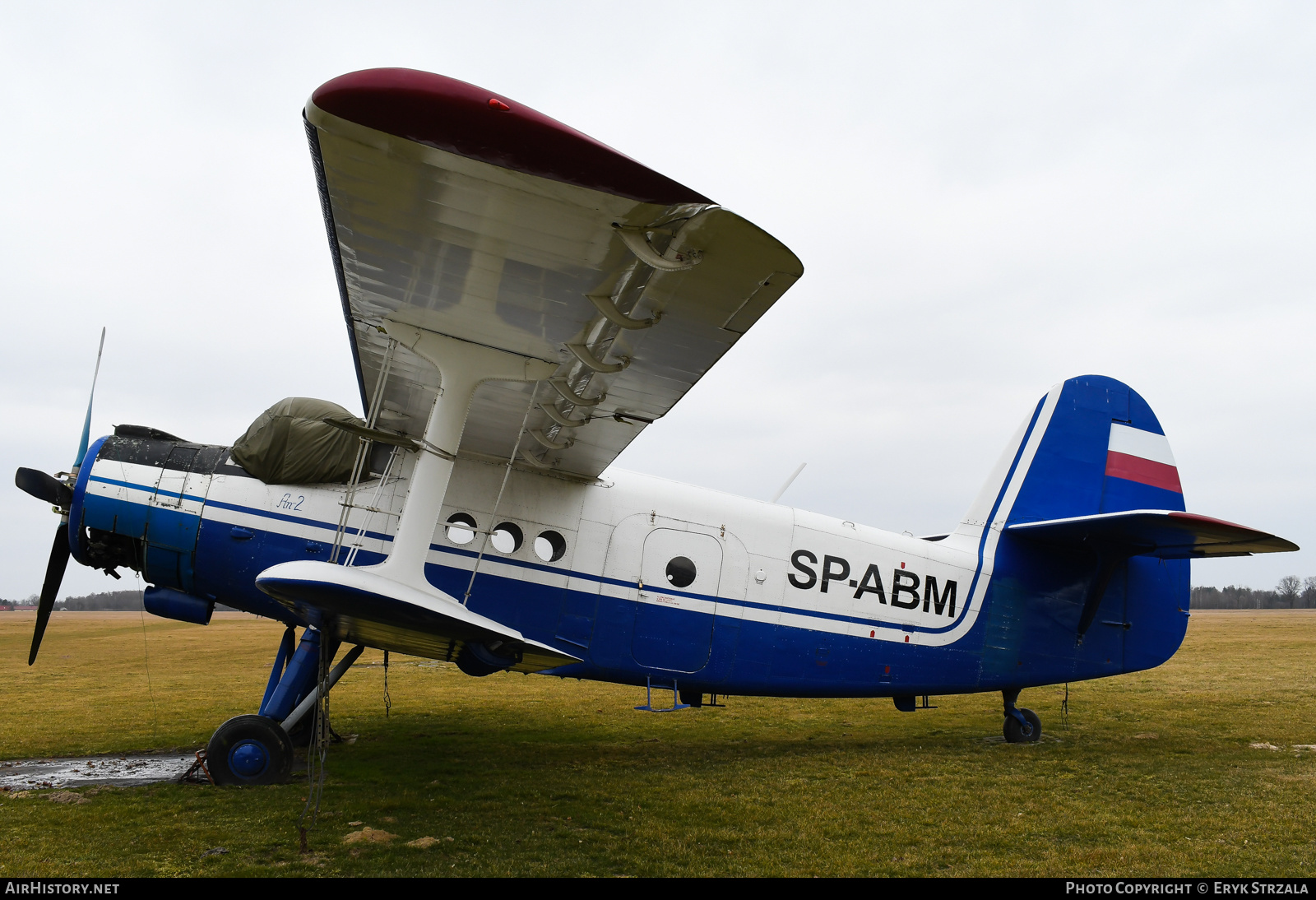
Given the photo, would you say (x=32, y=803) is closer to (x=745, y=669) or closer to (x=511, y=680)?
(x=745, y=669)

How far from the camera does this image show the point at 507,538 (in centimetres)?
671

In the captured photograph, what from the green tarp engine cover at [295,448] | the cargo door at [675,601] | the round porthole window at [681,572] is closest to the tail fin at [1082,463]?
the cargo door at [675,601]

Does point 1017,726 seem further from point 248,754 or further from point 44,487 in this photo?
point 44,487

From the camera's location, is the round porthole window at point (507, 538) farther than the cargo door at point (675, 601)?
No

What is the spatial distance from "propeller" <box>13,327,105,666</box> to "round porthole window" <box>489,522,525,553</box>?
3.55m

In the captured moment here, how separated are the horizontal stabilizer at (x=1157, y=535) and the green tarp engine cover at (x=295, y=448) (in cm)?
711

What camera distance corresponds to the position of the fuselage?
→ 6.29 metres

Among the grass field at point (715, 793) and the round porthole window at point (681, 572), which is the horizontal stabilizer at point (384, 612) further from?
the round porthole window at point (681, 572)

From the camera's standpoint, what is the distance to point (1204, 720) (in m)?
9.30

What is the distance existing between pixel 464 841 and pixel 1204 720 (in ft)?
30.9

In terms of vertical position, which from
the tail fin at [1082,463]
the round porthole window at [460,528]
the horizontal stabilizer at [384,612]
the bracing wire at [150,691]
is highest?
the tail fin at [1082,463]

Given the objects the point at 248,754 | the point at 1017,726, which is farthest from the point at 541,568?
the point at 1017,726

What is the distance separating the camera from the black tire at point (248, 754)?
5871 mm

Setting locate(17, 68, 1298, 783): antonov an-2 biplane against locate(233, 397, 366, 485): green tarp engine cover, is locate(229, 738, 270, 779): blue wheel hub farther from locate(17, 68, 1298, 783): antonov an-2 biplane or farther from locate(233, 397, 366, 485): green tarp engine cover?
locate(233, 397, 366, 485): green tarp engine cover
